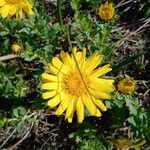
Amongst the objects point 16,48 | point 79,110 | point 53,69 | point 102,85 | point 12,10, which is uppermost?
point 12,10

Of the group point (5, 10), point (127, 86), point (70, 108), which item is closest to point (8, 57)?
point (5, 10)

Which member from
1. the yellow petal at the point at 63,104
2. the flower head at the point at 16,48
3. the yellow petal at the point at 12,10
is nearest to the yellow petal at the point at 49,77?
the yellow petal at the point at 63,104

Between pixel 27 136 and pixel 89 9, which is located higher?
pixel 89 9

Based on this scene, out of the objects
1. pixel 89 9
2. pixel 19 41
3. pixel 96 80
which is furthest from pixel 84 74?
pixel 89 9

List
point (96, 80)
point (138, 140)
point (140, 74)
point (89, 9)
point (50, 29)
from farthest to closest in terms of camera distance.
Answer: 1. point (89, 9)
2. point (140, 74)
3. point (50, 29)
4. point (138, 140)
5. point (96, 80)

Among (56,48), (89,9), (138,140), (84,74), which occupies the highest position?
(89,9)

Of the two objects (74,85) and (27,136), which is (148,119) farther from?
(27,136)

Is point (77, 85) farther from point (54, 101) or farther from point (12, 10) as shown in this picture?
point (12, 10)

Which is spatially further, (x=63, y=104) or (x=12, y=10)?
(x=12, y=10)
